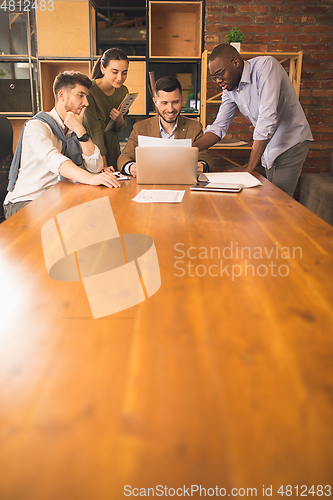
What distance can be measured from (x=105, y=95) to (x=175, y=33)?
1776mm

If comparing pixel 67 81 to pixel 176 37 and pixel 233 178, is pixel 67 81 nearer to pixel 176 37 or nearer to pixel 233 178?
pixel 233 178

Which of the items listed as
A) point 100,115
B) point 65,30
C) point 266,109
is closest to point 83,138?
point 100,115

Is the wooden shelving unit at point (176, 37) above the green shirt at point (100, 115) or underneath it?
above

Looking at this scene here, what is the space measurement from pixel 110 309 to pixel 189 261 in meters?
0.26

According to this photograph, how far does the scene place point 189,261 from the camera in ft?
2.68

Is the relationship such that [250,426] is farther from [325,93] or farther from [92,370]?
[325,93]

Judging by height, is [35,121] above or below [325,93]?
below

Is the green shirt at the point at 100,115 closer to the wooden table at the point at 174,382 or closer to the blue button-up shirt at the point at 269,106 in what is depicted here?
the blue button-up shirt at the point at 269,106

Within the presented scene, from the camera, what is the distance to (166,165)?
172 cm

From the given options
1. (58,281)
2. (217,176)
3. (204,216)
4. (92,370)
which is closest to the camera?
(92,370)

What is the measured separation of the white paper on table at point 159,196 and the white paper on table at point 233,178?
1.00ft

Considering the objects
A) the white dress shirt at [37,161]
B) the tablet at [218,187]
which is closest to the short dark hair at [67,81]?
the white dress shirt at [37,161]

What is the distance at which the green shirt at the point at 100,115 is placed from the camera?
88.2 inches

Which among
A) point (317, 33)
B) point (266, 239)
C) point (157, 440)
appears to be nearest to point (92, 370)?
point (157, 440)
